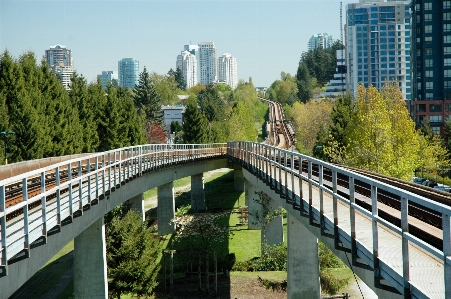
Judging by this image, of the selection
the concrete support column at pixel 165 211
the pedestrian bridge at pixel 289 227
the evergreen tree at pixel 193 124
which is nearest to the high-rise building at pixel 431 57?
the evergreen tree at pixel 193 124

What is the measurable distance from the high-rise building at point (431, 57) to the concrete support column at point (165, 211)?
65627 mm

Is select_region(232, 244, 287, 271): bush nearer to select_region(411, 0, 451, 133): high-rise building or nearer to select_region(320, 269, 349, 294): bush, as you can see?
select_region(320, 269, 349, 294): bush

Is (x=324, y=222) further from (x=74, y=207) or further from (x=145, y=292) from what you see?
(x=145, y=292)

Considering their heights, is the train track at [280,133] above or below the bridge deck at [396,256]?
below

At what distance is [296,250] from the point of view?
26156 millimetres

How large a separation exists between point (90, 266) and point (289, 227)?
7356 mm

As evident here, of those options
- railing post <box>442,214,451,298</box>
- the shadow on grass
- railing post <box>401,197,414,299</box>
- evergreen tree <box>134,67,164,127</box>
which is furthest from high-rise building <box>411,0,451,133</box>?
railing post <box>442,214,451,298</box>

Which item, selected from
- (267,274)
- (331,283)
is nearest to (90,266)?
(331,283)

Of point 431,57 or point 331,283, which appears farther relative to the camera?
point 431,57

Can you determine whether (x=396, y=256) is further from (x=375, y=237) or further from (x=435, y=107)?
(x=435, y=107)

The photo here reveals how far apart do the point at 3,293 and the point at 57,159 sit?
27.5 m

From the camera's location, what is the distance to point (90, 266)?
2481cm

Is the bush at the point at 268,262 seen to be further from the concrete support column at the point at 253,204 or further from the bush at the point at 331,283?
the concrete support column at the point at 253,204

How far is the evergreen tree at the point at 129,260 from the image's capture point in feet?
98.2
